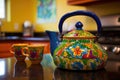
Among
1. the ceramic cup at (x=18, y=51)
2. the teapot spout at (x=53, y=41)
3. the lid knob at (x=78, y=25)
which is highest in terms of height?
the lid knob at (x=78, y=25)

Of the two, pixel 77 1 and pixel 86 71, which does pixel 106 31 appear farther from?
pixel 86 71

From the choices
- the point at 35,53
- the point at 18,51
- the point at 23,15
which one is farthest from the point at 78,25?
the point at 23,15

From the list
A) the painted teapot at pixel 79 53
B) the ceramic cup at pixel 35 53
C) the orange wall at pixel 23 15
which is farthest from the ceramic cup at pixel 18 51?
the orange wall at pixel 23 15

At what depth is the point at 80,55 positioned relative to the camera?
73 centimetres

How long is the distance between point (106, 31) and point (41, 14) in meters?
1.51

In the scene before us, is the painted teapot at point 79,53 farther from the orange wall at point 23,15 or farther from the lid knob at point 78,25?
the orange wall at point 23,15

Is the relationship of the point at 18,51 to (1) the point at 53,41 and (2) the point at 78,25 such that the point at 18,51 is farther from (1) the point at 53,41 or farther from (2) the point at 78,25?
(2) the point at 78,25

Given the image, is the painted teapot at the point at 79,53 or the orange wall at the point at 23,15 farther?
the orange wall at the point at 23,15

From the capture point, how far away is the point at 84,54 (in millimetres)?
727

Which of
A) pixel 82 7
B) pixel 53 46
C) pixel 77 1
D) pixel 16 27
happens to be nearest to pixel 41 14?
pixel 16 27

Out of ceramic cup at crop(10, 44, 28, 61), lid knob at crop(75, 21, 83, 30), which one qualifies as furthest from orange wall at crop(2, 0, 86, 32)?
lid knob at crop(75, 21, 83, 30)

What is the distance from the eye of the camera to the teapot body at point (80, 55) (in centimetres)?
72

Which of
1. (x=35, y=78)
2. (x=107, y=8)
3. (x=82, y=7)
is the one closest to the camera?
(x=35, y=78)

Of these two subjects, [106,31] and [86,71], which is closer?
[86,71]
